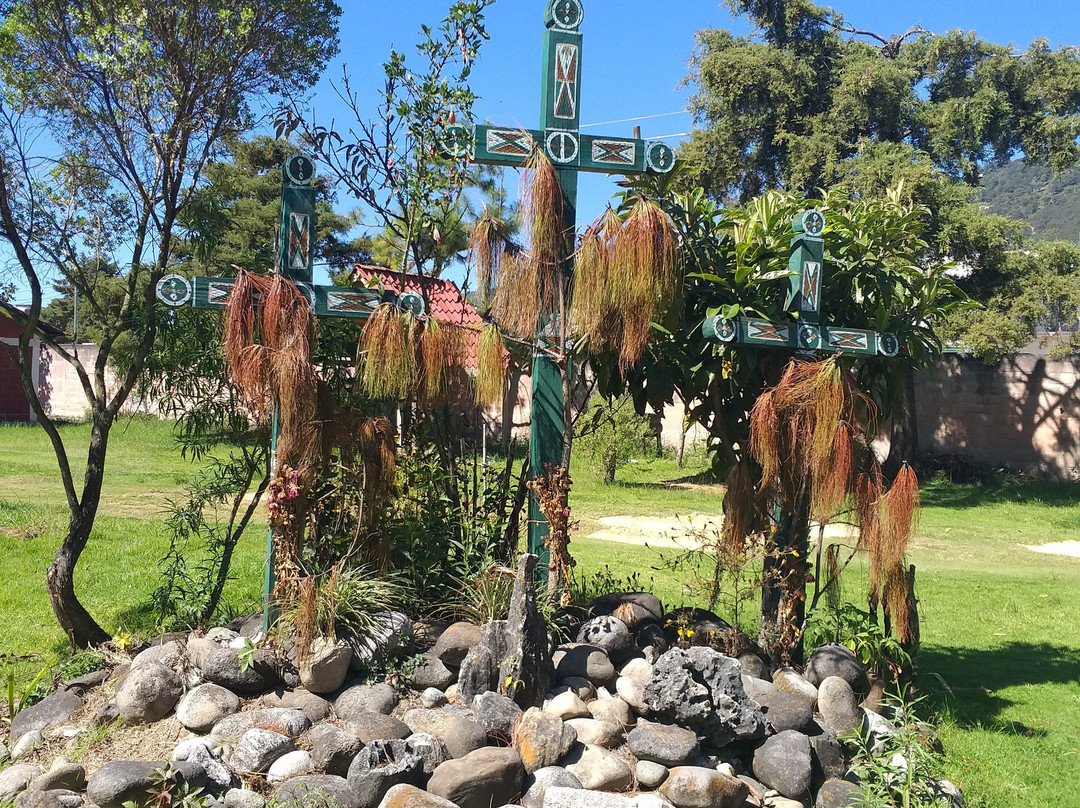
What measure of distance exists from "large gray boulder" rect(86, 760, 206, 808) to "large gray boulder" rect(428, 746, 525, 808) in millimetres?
921

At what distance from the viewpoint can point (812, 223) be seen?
4973 millimetres

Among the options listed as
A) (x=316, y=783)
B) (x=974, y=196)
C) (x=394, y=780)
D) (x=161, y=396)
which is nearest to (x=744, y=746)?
(x=394, y=780)

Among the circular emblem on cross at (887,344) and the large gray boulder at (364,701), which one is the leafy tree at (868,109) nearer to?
the circular emblem on cross at (887,344)

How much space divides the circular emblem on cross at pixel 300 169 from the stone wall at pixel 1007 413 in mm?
13861

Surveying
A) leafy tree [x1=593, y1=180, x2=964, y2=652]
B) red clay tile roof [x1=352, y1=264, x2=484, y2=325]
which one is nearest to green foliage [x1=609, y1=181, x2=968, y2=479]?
leafy tree [x1=593, y1=180, x2=964, y2=652]

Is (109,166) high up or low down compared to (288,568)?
→ up

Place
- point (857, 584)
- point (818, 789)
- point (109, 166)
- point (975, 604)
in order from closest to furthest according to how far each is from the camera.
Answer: point (818, 789) → point (109, 166) → point (975, 604) → point (857, 584)

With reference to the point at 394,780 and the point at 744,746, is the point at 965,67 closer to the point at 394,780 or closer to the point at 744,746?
the point at 744,746

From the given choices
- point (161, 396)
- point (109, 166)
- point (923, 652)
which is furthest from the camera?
point (923, 652)

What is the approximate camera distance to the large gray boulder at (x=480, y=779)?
353 centimetres

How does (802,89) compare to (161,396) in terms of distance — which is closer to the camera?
(161,396)

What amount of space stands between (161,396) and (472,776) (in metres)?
3.06

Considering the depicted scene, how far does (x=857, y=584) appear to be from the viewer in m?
9.08

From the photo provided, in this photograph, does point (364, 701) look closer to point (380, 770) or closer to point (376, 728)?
point (376, 728)
